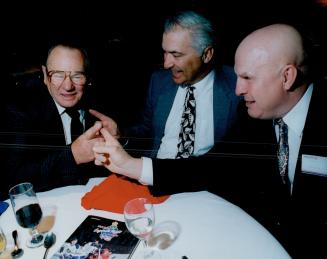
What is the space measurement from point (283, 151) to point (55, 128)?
5.62 ft

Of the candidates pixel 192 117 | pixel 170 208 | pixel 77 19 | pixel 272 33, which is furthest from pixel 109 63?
pixel 170 208

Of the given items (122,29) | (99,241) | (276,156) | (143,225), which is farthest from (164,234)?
(122,29)

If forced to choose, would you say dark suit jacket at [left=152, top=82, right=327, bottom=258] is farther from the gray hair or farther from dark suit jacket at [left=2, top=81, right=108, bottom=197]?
the gray hair

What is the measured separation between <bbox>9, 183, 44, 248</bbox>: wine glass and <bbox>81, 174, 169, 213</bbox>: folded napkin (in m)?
0.25

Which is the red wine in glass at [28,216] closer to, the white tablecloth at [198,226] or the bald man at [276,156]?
the white tablecloth at [198,226]

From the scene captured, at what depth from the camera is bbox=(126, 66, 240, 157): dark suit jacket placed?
2.71m

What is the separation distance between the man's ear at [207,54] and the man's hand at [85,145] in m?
1.29

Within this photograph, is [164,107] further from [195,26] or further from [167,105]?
[195,26]

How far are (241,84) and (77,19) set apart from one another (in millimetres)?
3881

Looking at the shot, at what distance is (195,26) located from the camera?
8.89 ft

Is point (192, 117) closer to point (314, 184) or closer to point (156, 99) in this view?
point (156, 99)

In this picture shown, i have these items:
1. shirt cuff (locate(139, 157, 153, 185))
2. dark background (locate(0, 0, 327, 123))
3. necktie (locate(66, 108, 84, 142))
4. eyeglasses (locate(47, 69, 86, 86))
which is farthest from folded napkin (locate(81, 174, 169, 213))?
dark background (locate(0, 0, 327, 123))

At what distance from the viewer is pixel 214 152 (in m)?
2.42

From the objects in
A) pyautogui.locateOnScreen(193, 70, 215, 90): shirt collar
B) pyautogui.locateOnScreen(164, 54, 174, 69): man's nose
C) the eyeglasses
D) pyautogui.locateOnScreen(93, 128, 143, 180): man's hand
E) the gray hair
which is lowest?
pyautogui.locateOnScreen(93, 128, 143, 180): man's hand
